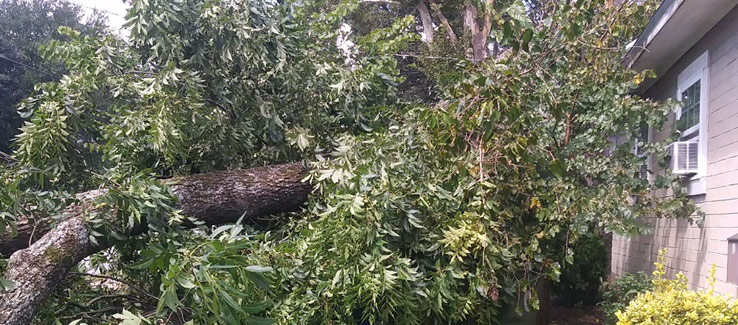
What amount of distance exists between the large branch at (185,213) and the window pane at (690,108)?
155 inches

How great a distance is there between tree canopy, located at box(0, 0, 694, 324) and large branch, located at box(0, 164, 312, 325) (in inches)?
1.2

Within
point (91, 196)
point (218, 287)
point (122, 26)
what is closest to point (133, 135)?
point (91, 196)

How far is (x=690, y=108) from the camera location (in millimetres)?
5832

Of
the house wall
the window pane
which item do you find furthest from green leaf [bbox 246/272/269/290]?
the window pane

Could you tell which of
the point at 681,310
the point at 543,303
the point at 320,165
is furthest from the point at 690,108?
the point at 320,165

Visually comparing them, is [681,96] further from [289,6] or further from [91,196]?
[91,196]

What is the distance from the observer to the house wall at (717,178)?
14.6 feet

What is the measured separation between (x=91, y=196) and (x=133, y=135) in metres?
0.66

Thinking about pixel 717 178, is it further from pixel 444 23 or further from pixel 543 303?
pixel 444 23

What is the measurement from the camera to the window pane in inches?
219

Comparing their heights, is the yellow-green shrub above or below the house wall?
below

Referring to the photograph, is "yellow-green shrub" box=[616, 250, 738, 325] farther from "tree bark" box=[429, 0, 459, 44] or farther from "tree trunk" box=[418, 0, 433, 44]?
"tree trunk" box=[418, 0, 433, 44]

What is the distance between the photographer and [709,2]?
4426mm

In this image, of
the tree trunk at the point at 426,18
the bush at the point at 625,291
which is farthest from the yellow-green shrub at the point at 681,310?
the tree trunk at the point at 426,18
